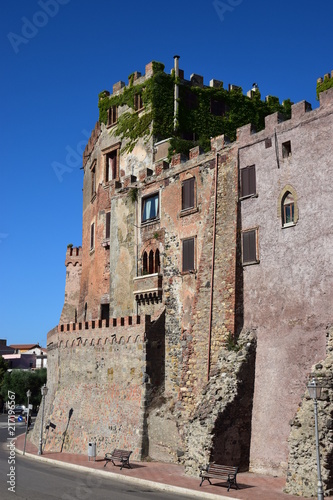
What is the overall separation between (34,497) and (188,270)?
42.4 ft

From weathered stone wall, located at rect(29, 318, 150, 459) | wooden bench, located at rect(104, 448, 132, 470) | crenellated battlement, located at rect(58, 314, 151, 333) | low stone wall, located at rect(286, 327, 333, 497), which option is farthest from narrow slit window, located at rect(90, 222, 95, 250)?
low stone wall, located at rect(286, 327, 333, 497)

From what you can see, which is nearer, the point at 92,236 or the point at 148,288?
the point at 148,288

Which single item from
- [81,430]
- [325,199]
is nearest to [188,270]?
[325,199]

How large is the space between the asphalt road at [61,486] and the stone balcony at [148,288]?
9.36 metres

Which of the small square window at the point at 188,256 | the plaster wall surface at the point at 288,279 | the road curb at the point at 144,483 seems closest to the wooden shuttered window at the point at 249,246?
the plaster wall surface at the point at 288,279

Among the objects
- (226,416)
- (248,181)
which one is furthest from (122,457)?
(248,181)

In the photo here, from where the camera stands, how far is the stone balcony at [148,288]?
28.7 m

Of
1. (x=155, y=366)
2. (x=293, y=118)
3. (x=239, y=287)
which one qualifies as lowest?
(x=155, y=366)

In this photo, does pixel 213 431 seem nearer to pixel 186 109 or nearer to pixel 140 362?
pixel 140 362

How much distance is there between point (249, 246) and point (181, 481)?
979 centimetres

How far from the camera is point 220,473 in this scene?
19.0 m

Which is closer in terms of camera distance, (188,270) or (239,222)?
(239,222)

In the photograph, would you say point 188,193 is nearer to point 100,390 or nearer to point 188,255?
point 188,255

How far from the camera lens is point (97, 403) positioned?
29.9 metres
